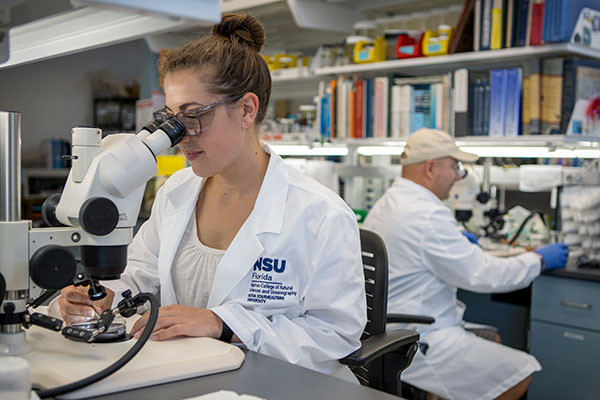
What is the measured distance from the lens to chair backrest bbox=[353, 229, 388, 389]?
1.68 meters

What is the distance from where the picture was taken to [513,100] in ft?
9.32

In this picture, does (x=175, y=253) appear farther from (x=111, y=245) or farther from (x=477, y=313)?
(x=477, y=313)

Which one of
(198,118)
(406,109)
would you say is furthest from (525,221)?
(198,118)

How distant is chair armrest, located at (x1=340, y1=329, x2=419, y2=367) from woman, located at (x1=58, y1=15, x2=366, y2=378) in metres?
0.03

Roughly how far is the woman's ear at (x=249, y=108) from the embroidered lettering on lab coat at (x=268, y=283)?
33 centimetres

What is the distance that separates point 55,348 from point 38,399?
0.79 ft

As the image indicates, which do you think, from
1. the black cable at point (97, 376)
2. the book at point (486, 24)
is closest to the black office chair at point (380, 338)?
the black cable at point (97, 376)

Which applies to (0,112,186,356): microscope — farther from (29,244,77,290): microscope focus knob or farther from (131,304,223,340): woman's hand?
(131,304,223,340): woman's hand

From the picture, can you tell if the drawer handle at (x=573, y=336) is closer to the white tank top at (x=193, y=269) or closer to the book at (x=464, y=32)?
the book at (x=464, y=32)

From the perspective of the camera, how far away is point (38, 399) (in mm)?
856

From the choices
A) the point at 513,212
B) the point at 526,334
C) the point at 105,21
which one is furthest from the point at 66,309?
the point at 513,212

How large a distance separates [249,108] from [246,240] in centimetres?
31

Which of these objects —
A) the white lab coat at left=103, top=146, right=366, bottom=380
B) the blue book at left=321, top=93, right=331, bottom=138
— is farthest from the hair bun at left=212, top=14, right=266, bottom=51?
the blue book at left=321, top=93, right=331, bottom=138

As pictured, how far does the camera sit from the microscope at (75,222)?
0.95m
